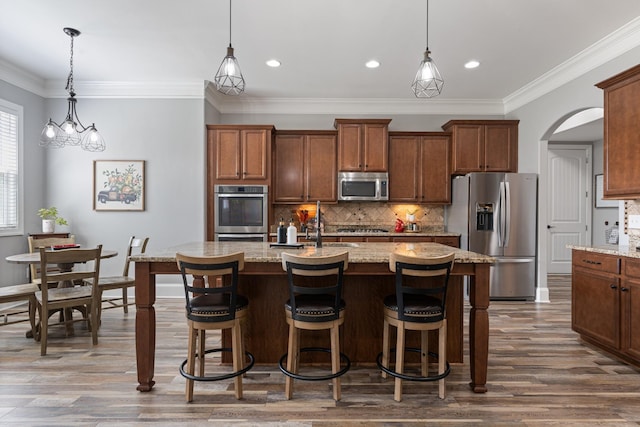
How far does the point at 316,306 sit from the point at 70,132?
332 cm

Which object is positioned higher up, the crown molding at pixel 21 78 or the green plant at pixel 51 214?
the crown molding at pixel 21 78

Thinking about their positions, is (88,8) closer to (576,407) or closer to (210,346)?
(210,346)

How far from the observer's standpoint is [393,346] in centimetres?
282

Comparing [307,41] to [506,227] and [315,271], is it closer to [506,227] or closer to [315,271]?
[315,271]

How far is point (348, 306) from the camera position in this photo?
2818 mm

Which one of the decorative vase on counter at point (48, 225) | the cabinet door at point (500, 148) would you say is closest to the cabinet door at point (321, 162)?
the cabinet door at point (500, 148)

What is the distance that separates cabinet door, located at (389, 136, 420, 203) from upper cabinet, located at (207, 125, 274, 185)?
189cm

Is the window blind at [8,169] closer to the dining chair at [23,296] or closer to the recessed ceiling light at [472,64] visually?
the dining chair at [23,296]

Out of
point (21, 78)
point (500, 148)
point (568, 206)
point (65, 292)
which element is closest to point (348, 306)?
point (65, 292)

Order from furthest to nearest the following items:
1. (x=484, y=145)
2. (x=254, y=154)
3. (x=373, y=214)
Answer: (x=373, y=214), (x=484, y=145), (x=254, y=154)

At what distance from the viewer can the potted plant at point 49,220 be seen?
15.3 feet

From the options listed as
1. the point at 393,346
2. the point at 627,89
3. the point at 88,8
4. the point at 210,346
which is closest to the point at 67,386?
the point at 210,346

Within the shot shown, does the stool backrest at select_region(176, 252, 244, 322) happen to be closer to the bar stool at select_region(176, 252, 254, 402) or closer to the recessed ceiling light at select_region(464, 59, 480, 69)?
the bar stool at select_region(176, 252, 254, 402)

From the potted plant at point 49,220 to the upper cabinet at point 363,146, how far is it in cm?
388
